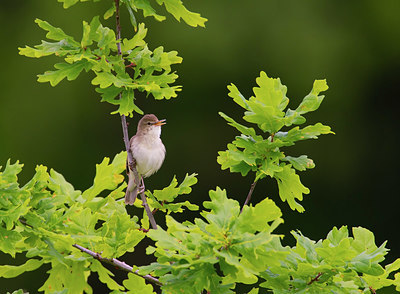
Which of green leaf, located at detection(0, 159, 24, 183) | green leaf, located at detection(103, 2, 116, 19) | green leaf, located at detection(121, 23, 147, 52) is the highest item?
green leaf, located at detection(103, 2, 116, 19)

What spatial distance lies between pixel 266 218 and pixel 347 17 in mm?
6882

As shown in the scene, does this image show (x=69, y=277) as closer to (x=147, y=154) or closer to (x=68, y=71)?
(x=68, y=71)

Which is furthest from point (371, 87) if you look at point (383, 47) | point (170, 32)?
point (170, 32)

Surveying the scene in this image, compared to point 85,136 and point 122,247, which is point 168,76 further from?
point 85,136

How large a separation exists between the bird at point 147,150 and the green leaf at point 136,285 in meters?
1.81

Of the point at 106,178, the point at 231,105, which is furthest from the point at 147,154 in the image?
the point at 231,105

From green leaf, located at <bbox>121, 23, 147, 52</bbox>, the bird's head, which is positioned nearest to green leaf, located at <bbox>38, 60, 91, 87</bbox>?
green leaf, located at <bbox>121, 23, 147, 52</bbox>

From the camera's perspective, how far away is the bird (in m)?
Answer: 4.12

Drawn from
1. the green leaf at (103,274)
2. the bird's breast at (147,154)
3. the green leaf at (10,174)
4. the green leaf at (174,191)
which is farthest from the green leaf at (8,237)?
the bird's breast at (147,154)

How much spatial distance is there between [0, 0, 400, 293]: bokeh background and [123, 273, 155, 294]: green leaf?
5.47 m

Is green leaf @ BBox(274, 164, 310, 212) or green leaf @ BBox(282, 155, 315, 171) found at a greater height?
green leaf @ BBox(282, 155, 315, 171)

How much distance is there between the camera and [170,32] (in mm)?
8094

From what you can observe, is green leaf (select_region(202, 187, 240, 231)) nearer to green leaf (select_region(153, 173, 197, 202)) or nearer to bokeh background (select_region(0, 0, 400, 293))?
green leaf (select_region(153, 173, 197, 202))

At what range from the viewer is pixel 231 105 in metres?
8.20
